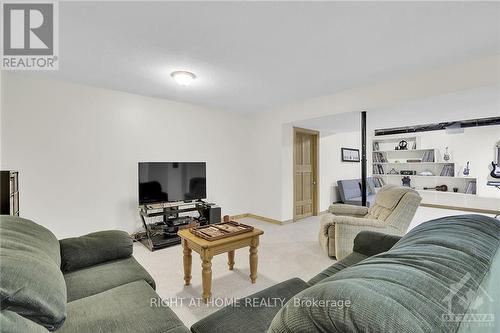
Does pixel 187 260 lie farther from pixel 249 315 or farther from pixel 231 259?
pixel 249 315

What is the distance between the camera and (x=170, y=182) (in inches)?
152

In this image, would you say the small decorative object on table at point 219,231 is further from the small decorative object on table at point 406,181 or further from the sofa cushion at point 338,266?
the small decorative object on table at point 406,181

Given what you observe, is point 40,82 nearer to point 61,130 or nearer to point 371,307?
point 61,130

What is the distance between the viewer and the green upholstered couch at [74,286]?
2.60 feet

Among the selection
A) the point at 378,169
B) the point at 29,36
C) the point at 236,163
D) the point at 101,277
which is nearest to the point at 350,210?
the point at 236,163

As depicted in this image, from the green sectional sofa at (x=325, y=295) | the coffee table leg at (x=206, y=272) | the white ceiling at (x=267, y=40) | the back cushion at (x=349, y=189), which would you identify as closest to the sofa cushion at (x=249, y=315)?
the green sectional sofa at (x=325, y=295)

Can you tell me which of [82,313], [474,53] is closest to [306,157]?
[474,53]

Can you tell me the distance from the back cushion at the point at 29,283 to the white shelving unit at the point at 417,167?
8.05 m

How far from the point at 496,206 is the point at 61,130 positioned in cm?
888

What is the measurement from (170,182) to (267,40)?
2.66 meters

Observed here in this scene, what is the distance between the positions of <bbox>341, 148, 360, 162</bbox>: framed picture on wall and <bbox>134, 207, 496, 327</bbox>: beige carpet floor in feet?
10.5

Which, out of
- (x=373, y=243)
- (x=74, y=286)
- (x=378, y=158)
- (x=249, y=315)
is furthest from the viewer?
(x=378, y=158)

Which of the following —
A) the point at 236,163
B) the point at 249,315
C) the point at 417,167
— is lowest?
the point at 249,315

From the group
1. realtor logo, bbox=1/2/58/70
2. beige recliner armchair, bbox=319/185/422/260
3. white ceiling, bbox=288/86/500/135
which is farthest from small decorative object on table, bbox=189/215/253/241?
white ceiling, bbox=288/86/500/135
